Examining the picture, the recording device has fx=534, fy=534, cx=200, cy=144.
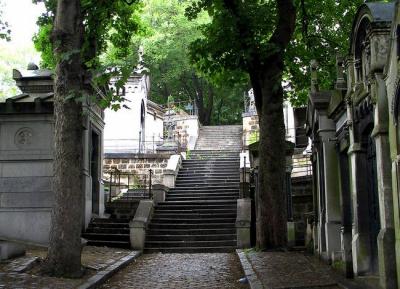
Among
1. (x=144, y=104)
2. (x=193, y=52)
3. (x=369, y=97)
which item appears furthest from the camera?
(x=144, y=104)

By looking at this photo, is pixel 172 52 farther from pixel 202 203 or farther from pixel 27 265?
pixel 27 265

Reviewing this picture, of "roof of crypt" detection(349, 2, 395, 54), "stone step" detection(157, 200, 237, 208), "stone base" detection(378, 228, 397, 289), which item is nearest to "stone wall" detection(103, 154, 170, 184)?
"stone step" detection(157, 200, 237, 208)

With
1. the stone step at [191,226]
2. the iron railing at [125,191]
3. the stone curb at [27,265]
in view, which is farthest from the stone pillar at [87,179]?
the stone curb at [27,265]

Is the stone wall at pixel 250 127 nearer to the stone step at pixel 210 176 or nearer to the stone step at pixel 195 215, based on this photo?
the stone step at pixel 210 176

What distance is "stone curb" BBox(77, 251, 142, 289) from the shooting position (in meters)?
8.59

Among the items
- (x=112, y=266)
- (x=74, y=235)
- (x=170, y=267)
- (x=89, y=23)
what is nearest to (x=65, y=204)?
(x=74, y=235)

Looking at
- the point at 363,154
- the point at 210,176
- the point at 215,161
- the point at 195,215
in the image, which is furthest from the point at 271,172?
the point at 215,161

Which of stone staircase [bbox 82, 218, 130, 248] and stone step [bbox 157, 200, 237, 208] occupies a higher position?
stone step [bbox 157, 200, 237, 208]

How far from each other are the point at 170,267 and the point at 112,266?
1.43m

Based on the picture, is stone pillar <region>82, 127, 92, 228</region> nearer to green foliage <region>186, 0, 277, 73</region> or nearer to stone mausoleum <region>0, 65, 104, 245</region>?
stone mausoleum <region>0, 65, 104, 245</region>

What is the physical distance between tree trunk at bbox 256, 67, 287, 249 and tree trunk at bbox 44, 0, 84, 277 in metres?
5.34

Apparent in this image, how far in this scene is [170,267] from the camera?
38.4 feet

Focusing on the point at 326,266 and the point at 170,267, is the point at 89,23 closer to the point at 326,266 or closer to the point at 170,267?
the point at 170,267

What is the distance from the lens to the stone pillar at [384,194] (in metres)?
7.05
